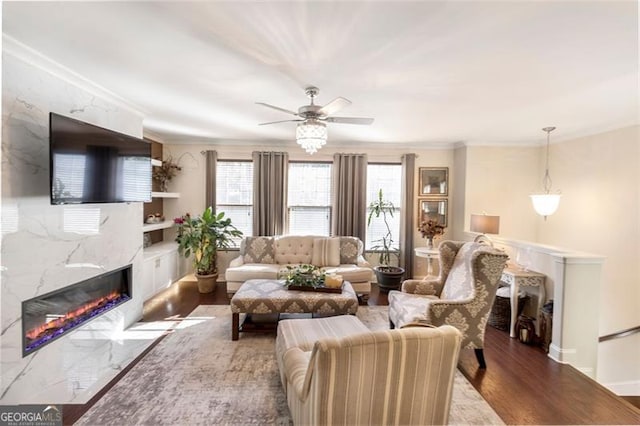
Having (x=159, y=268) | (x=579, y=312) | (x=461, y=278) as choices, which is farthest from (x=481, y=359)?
(x=159, y=268)

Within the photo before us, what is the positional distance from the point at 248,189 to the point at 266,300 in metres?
2.89

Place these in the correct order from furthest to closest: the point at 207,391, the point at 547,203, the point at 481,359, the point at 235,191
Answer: the point at 235,191
the point at 547,203
the point at 481,359
the point at 207,391

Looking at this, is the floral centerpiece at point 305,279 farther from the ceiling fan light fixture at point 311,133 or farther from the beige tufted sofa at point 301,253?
the ceiling fan light fixture at point 311,133

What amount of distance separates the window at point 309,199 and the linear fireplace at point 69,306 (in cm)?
286

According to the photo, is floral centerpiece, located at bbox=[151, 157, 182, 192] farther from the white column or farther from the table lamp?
the white column

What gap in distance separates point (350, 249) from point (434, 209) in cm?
196

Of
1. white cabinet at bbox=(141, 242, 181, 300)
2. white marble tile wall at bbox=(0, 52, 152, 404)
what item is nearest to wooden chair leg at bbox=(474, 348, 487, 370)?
white marble tile wall at bbox=(0, 52, 152, 404)

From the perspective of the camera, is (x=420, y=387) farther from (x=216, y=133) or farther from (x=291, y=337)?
(x=216, y=133)

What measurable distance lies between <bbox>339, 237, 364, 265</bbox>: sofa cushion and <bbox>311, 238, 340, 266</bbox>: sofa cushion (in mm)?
113

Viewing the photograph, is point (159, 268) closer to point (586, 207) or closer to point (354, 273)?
point (354, 273)

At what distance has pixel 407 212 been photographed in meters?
5.40

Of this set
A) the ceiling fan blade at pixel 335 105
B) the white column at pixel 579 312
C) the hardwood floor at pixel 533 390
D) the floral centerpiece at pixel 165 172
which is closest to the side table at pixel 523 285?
the hardwood floor at pixel 533 390

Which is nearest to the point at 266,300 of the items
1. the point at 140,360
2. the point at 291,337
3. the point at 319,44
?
the point at 291,337

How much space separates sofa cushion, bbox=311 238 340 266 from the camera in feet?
15.5
